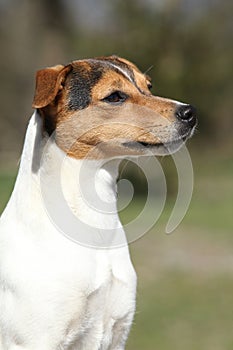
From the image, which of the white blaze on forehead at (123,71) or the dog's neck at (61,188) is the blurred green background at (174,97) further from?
the white blaze on forehead at (123,71)

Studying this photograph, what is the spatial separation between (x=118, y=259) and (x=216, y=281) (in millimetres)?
5908

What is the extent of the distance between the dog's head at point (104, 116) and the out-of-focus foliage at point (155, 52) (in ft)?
37.9

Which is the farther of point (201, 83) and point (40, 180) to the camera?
point (201, 83)

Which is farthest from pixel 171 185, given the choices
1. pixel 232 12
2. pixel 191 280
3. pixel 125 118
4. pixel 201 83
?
pixel 125 118

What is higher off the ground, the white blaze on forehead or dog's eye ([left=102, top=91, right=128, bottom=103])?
the white blaze on forehead

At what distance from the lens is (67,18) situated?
2730 cm

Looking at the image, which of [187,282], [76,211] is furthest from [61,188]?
[187,282]

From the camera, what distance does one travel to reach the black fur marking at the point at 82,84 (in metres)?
5.19

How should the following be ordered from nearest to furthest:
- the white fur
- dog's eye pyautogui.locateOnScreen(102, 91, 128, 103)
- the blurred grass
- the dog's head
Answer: the white fur
the dog's head
dog's eye pyautogui.locateOnScreen(102, 91, 128, 103)
the blurred grass

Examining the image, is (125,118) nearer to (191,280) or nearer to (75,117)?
(75,117)

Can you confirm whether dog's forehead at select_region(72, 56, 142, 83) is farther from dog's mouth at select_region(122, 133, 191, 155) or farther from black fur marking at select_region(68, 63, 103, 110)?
dog's mouth at select_region(122, 133, 191, 155)

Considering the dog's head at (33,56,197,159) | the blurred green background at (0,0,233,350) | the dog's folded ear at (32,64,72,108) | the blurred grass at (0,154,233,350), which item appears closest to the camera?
the dog's folded ear at (32,64,72,108)

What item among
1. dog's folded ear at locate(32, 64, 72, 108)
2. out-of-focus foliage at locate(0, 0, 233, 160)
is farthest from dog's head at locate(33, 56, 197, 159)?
out-of-focus foliage at locate(0, 0, 233, 160)

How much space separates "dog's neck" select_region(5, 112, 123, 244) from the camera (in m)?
5.03
